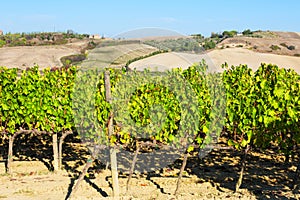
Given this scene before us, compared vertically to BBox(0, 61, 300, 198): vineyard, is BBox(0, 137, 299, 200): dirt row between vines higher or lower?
lower

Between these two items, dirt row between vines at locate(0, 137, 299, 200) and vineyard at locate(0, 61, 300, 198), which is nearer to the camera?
vineyard at locate(0, 61, 300, 198)

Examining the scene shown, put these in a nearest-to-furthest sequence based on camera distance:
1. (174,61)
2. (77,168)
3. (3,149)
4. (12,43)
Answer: (77,168) → (3,149) → (174,61) → (12,43)

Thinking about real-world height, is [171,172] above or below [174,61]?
below

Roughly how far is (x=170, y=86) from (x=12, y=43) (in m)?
79.4

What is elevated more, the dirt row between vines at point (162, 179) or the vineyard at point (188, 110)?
the vineyard at point (188, 110)

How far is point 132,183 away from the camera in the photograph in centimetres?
935

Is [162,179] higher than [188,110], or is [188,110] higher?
[188,110]

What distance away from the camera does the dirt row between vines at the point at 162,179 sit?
8.59 m

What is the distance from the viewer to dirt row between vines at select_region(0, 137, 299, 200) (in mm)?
8594

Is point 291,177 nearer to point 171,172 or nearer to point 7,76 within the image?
point 171,172

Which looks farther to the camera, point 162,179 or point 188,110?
point 162,179

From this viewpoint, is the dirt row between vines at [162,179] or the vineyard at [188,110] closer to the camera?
the vineyard at [188,110]

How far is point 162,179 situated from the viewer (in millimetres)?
9758

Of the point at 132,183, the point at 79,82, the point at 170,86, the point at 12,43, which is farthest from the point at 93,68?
the point at 12,43
